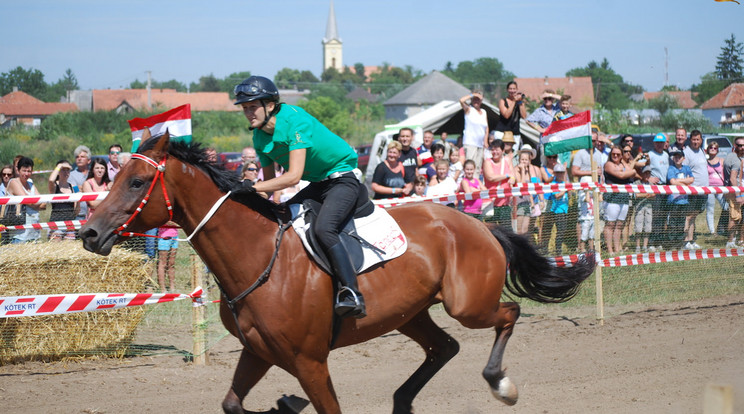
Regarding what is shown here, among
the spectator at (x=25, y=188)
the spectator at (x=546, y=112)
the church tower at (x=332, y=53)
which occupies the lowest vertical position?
the spectator at (x=25, y=188)

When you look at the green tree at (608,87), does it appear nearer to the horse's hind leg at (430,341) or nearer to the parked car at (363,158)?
the parked car at (363,158)

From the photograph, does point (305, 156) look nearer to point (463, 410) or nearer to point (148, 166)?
point (148, 166)

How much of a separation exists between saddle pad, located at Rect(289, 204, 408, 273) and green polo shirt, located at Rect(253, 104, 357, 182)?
1.04 ft

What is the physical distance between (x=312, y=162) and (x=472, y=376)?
3.13m

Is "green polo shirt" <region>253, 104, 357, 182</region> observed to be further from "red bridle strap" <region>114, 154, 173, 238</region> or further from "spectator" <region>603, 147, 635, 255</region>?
"spectator" <region>603, 147, 635, 255</region>

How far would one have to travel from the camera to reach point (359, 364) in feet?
24.3

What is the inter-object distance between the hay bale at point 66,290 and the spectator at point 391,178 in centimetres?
432

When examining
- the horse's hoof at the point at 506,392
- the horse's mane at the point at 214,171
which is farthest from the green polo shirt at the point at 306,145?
the horse's hoof at the point at 506,392

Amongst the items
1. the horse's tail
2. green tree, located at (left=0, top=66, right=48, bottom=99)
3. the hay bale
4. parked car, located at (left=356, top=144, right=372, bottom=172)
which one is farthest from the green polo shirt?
green tree, located at (left=0, top=66, right=48, bottom=99)

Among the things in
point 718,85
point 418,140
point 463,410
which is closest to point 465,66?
point 718,85

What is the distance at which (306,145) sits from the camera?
4.66 metres

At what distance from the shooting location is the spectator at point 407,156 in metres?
11.6

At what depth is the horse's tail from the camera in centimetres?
620

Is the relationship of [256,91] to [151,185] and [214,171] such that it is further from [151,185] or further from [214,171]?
[151,185]
